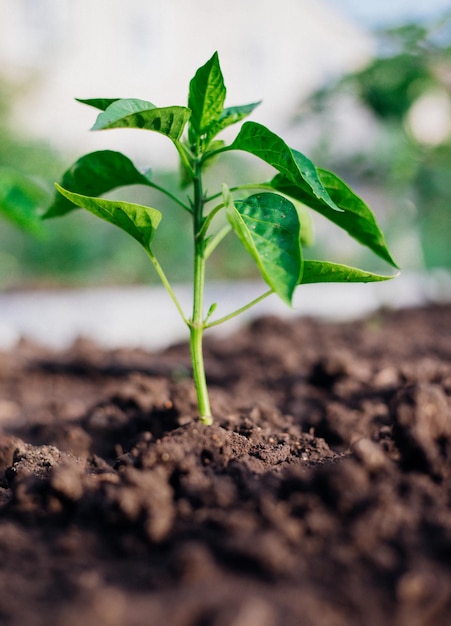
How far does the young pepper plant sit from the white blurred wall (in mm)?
8295

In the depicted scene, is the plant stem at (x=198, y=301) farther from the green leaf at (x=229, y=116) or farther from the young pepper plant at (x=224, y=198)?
the green leaf at (x=229, y=116)

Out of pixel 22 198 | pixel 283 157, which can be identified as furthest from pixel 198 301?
pixel 22 198

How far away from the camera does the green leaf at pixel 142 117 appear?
3.34 feet

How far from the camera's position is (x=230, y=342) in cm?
353

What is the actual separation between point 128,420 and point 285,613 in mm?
1079

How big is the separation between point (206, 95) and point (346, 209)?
1.29ft

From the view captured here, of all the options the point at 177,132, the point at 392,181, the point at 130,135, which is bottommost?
the point at 177,132

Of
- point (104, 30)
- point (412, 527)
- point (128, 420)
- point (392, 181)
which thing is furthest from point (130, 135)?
point (412, 527)

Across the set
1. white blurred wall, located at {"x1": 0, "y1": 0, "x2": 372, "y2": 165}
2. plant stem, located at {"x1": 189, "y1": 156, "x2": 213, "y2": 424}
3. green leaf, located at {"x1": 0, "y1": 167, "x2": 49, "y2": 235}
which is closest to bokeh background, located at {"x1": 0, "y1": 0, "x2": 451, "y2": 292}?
green leaf, located at {"x1": 0, "y1": 167, "x2": 49, "y2": 235}

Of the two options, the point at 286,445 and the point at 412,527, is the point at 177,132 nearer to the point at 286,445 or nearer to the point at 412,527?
the point at 286,445

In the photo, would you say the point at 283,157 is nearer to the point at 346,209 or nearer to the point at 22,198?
the point at 346,209

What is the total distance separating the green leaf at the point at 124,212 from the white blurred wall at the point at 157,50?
850 centimetres

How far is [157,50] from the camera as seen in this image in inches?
697

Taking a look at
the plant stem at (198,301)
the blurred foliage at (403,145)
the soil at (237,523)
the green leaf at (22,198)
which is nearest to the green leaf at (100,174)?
the plant stem at (198,301)
